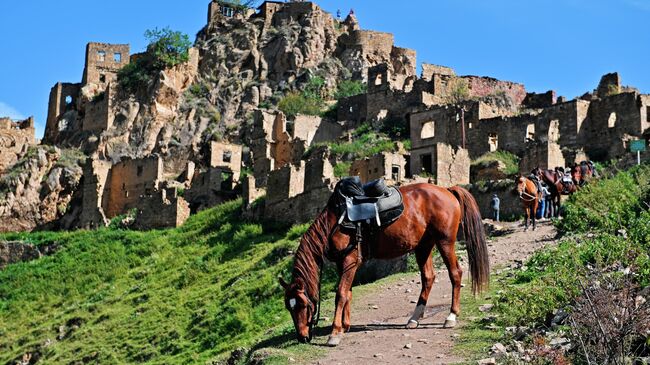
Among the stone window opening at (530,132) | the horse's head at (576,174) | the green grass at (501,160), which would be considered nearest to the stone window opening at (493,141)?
the green grass at (501,160)

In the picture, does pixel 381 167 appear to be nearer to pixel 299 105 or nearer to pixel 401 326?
pixel 401 326

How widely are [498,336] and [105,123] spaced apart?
51.3 meters

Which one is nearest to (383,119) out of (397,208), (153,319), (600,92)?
(600,92)

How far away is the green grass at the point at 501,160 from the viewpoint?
3755 centimetres

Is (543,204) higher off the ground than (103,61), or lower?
lower

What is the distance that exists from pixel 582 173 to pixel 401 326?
13.7 meters

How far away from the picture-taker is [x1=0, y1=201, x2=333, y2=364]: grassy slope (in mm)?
26828

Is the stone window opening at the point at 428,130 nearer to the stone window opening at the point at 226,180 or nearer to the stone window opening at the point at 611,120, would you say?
the stone window opening at the point at 611,120

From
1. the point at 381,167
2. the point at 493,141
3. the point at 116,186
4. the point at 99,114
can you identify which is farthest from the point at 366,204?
the point at 99,114

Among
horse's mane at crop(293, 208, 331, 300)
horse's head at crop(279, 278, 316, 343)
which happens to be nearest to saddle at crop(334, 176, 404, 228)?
horse's mane at crop(293, 208, 331, 300)

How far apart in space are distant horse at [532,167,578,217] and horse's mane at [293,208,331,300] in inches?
473

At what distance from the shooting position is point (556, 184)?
25078mm

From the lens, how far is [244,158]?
51.4m

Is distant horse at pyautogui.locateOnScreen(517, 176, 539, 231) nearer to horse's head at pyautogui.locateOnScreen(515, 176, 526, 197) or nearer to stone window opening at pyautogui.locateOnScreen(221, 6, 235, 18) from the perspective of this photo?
horse's head at pyautogui.locateOnScreen(515, 176, 526, 197)
